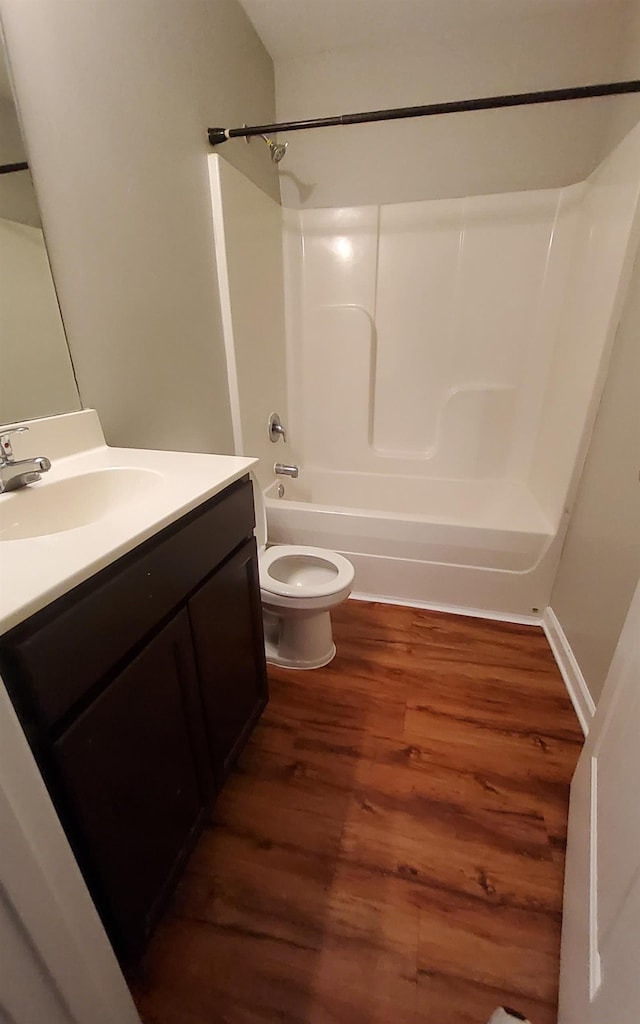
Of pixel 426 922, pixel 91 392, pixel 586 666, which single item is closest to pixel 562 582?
pixel 586 666

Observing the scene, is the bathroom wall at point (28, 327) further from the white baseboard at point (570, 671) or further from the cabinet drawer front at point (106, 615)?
the white baseboard at point (570, 671)

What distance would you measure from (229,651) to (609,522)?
1.28 meters

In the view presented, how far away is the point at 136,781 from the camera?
73 centimetres

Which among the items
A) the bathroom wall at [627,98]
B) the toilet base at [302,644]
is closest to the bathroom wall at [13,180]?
the toilet base at [302,644]

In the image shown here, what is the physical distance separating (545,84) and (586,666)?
7.78 feet

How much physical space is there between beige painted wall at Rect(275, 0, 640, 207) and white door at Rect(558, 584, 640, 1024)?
210 centimetres

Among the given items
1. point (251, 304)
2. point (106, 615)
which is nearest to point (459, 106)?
A: point (251, 304)

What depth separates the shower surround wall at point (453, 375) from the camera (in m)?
1.75

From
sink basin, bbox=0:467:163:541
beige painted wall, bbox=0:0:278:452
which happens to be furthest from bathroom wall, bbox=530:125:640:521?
sink basin, bbox=0:467:163:541

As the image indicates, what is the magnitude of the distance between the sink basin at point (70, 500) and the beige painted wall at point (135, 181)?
10.5 inches

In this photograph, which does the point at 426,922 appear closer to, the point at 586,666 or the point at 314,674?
the point at 314,674

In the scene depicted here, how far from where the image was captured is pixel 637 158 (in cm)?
138

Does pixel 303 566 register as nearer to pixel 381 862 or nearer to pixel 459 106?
pixel 381 862

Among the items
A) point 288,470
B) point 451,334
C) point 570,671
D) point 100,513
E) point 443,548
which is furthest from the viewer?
point 451,334
